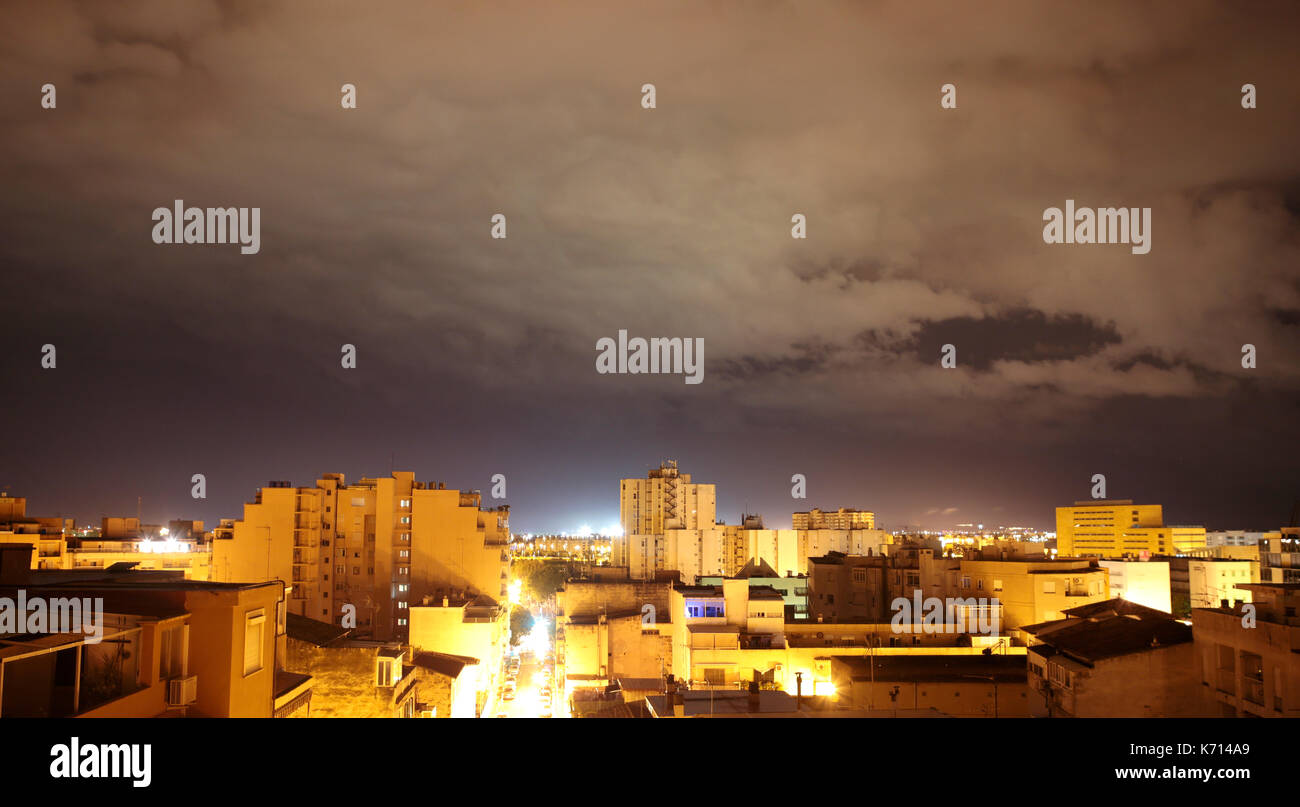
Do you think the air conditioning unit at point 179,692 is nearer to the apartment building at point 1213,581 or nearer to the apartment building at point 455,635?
the apartment building at point 455,635

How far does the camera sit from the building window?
7.98m

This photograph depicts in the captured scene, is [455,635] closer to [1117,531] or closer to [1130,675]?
[1130,675]

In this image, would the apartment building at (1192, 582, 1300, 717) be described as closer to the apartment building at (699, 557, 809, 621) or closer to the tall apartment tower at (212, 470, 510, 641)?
the apartment building at (699, 557, 809, 621)

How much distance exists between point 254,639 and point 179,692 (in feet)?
3.35

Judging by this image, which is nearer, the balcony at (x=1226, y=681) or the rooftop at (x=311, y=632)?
the balcony at (x=1226, y=681)

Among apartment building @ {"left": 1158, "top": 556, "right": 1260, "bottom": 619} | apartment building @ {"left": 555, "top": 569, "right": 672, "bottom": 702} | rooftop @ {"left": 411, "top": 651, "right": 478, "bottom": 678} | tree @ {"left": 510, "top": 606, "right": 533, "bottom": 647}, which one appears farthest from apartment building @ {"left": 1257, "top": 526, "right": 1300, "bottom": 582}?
tree @ {"left": 510, "top": 606, "right": 533, "bottom": 647}

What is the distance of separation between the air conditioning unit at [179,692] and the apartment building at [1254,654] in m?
13.9

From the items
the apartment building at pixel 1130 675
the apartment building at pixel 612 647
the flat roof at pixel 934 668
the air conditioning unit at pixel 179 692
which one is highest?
the air conditioning unit at pixel 179 692

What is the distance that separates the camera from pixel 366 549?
33.2 m

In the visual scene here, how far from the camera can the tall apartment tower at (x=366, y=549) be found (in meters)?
31.5

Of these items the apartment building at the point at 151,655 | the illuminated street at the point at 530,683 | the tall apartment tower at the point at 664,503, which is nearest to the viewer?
the apartment building at the point at 151,655

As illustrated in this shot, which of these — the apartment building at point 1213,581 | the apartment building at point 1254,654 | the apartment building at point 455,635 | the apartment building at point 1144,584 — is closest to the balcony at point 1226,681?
the apartment building at point 1254,654
